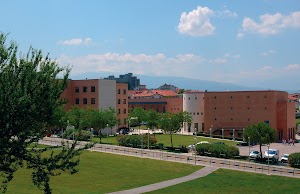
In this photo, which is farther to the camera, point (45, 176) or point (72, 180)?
point (72, 180)

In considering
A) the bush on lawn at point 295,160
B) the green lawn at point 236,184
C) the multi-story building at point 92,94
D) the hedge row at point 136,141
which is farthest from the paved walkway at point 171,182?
the multi-story building at point 92,94

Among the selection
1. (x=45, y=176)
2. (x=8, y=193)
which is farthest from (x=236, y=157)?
(x=45, y=176)

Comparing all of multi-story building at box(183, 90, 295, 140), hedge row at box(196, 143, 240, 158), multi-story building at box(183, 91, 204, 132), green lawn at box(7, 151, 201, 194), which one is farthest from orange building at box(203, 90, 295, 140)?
green lawn at box(7, 151, 201, 194)

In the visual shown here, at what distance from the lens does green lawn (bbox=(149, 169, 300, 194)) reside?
36250 mm

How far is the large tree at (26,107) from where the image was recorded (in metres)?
19.3

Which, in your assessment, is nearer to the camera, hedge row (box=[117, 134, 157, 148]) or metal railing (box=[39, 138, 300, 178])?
metal railing (box=[39, 138, 300, 178])

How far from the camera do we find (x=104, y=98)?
97500 millimetres

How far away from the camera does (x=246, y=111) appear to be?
93.3 meters

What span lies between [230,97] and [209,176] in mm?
53707

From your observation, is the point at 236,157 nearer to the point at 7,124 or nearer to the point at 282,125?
the point at 282,125

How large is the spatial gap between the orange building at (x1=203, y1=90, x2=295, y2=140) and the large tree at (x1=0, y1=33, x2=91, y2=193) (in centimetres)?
7168

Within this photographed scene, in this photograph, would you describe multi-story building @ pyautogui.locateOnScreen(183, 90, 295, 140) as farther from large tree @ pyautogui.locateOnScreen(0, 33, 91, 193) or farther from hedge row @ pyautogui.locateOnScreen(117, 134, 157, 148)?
large tree @ pyautogui.locateOnScreen(0, 33, 91, 193)

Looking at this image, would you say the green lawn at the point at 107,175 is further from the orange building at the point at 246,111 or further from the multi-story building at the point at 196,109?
the multi-story building at the point at 196,109

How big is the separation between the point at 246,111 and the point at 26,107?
78362 millimetres
